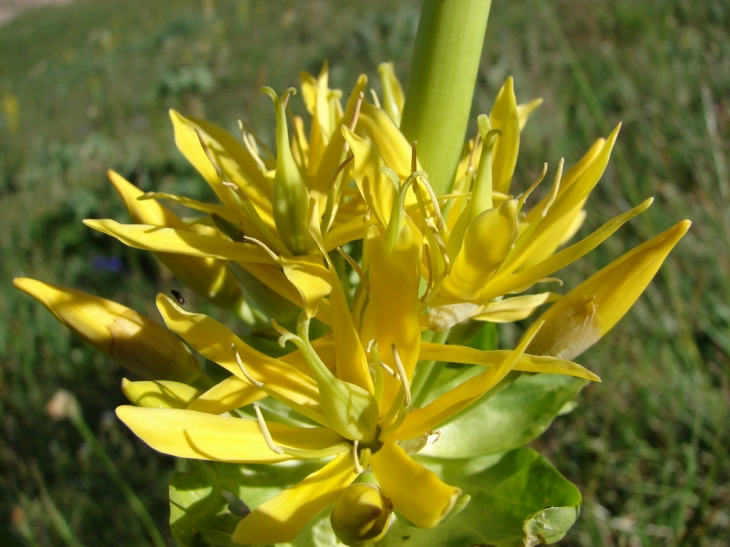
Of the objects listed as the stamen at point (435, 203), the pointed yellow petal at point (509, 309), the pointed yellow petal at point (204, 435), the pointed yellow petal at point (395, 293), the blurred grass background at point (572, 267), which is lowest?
Answer: the blurred grass background at point (572, 267)

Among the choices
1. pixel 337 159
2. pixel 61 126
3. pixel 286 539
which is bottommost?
pixel 61 126

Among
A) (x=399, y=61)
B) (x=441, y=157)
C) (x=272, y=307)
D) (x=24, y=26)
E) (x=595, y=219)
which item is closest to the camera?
(x=441, y=157)

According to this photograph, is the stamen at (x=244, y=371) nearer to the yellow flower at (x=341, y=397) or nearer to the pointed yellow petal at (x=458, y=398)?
the yellow flower at (x=341, y=397)

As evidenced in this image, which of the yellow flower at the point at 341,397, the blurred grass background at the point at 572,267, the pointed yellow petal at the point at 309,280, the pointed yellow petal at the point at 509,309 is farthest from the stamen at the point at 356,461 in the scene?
the blurred grass background at the point at 572,267

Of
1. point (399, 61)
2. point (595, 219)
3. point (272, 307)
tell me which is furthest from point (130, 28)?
point (272, 307)

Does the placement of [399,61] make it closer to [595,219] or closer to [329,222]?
[595,219]

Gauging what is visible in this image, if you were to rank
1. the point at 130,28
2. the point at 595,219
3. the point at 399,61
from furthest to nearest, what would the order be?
the point at 130,28 < the point at 399,61 < the point at 595,219

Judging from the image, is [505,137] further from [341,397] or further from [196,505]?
[196,505]

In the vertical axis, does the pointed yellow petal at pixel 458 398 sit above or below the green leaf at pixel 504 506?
above
